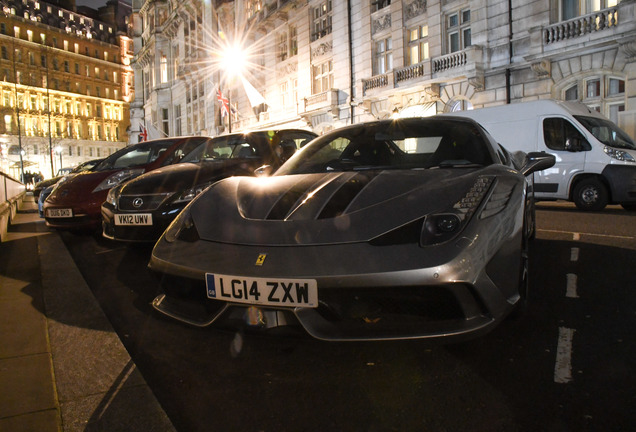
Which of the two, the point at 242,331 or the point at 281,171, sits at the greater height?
the point at 281,171

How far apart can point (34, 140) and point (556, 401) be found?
83875 millimetres

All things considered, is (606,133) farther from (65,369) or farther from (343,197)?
(65,369)

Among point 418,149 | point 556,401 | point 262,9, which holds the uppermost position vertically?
point 262,9

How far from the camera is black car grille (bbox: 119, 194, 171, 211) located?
5281 millimetres

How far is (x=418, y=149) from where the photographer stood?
4.18 m

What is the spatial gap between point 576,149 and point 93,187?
898cm

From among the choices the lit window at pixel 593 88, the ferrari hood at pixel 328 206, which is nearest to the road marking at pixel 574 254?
the ferrari hood at pixel 328 206

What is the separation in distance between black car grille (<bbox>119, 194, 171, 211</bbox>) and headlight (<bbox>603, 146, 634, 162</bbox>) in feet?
28.0

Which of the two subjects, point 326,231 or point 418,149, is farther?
point 418,149

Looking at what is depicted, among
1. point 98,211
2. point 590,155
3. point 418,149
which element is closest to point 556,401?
point 418,149

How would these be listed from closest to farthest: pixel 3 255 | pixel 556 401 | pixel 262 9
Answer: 1. pixel 556 401
2. pixel 3 255
3. pixel 262 9

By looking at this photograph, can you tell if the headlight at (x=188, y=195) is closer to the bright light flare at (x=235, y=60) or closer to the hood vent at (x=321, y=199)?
the hood vent at (x=321, y=199)

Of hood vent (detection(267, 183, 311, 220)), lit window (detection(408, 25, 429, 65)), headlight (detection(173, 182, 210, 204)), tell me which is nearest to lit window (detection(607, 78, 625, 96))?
lit window (detection(408, 25, 429, 65))

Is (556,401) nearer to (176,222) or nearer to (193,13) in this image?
(176,222)
